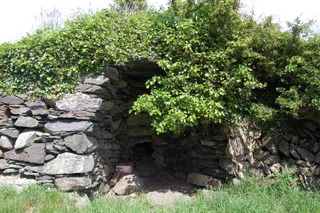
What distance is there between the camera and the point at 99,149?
4641 millimetres

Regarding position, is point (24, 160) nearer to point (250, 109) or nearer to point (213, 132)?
point (213, 132)

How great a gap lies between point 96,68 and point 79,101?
0.70 m

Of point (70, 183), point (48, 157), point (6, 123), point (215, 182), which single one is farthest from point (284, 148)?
point (6, 123)

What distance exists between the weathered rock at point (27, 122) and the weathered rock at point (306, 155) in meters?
4.78

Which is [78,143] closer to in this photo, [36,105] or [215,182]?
[36,105]

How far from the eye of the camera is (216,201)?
130 inches

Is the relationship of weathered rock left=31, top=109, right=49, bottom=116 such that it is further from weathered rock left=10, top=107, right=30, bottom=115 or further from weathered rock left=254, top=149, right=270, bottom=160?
weathered rock left=254, top=149, right=270, bottom=160

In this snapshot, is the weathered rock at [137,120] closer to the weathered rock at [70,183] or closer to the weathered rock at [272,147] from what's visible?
the weathered rock at [70,183]

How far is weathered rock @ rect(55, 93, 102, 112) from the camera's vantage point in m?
4.07

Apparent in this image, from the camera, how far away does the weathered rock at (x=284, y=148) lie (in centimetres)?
421

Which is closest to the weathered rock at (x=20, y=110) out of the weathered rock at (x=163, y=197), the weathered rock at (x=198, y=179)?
the weathered rock at (x=163, y=197)

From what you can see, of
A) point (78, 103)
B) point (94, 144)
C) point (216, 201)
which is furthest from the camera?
point (94, 144)

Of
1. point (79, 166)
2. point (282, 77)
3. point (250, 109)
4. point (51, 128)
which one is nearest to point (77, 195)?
point (79, 166)

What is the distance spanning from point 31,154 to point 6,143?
1.96 feet
